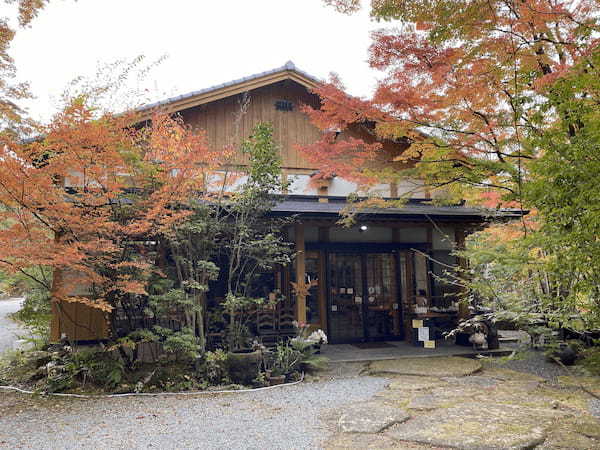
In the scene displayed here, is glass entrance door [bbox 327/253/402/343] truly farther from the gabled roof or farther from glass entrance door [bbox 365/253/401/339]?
the gabled roof

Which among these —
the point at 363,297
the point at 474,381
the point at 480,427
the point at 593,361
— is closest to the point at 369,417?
the point at 480,427

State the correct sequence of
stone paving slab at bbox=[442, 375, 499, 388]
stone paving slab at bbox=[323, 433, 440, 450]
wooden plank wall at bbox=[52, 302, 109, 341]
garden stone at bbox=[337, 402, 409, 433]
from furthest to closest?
1. wooden plank wall at bbox=[52, 302, 109, 341]
2. stone paving slab at bbox=[442, 375, 499, 388]
3. garden stone at bbox=[337, 402, 409, 433]
4. stone paving slab at bbox=[323, 433, 440, 450]

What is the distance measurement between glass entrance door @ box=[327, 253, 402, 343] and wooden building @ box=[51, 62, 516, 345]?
24 mm

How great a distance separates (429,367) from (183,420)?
14.6ft

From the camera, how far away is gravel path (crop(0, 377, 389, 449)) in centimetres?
423

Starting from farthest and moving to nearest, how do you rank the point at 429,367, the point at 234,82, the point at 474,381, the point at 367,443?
1. the point at 234,82
2. the point at 429,367
3. the point at 474,381
4. the point at 367,443

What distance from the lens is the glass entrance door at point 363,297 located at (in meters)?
10.2

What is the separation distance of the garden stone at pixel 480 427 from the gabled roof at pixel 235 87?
744 centimetres

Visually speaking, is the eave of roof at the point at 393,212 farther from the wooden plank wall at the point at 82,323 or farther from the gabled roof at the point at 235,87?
the wooden plank wall at the point at 82,323

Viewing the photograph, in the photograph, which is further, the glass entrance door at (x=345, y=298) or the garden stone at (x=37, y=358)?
the glass entrance door at (x=345, y=298)

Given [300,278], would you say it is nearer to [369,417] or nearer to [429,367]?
[429,367]

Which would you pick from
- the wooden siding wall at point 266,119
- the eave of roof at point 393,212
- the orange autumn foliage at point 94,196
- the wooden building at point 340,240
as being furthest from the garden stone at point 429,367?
the wooden siding wall at point 266,119

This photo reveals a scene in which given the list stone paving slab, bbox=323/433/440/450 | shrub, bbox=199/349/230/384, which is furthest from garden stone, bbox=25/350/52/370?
stone paving slab, bbox=323/433/440/450

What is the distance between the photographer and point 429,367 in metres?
7.54
